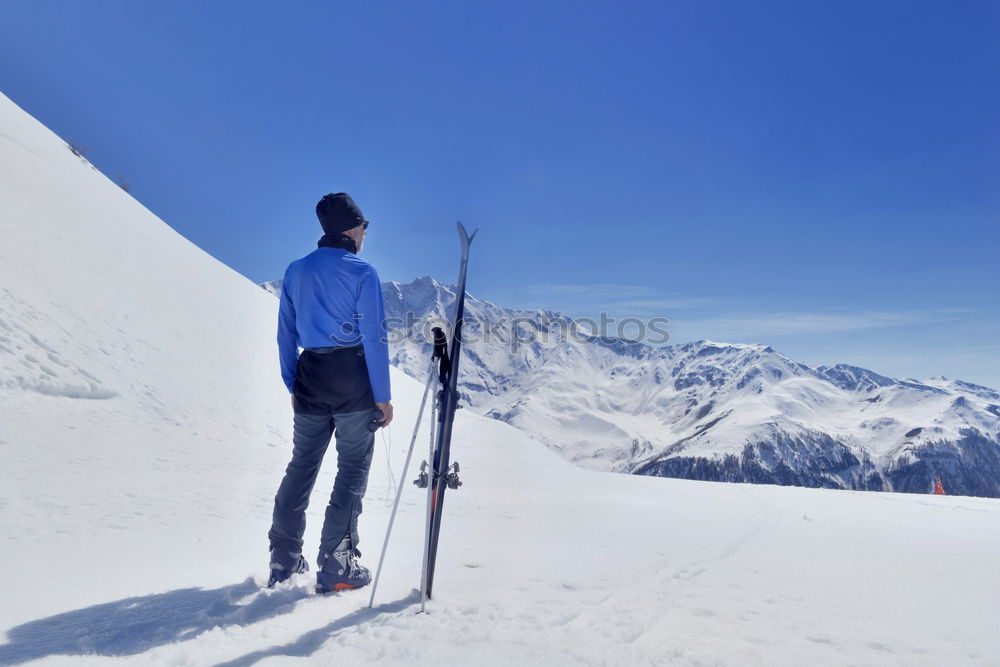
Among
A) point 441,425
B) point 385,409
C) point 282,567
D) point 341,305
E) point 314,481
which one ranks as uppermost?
point 341,305

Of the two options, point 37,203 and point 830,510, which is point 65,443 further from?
point 830,510

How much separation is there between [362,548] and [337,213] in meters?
3.26

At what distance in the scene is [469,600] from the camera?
3768 millimetres

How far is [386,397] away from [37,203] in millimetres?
14920

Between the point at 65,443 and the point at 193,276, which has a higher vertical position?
the point at 193,276

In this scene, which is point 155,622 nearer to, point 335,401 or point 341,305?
point 335,401

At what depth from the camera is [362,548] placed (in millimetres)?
5379

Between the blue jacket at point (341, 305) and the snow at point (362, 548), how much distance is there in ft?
5.49

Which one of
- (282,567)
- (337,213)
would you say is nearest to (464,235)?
(337,213)

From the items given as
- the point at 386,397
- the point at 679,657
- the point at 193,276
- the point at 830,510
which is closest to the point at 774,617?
the point at 679,657

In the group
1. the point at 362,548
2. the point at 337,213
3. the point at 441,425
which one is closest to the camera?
the point at 441,425

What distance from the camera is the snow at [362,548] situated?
3.04 meters

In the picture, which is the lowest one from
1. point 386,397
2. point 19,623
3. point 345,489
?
point 19,623

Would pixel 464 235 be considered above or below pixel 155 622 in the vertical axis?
above
